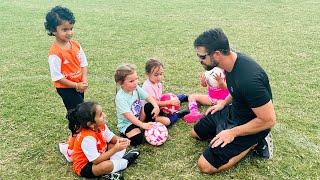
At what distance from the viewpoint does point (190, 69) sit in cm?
799

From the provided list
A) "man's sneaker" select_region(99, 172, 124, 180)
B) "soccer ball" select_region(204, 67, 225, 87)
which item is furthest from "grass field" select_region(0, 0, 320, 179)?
"soccer ball" select_region(204, 67, 225, 87)

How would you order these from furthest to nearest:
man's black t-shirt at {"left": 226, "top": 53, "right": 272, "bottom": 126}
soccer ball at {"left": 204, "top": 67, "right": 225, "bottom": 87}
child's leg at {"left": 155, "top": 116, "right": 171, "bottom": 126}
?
soccer ball at {"left": 204, "top": 67, "right": 225, "bottom": 87}
child's leg at {"left": 155, "top": 116, "right": 171, "bottom": 126}
man's black t-shirt at {"left": 226, "top": 53, "right": 272, "bottom": 126}

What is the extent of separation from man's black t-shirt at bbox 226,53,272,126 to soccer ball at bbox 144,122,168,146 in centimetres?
111

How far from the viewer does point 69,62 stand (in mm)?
5105

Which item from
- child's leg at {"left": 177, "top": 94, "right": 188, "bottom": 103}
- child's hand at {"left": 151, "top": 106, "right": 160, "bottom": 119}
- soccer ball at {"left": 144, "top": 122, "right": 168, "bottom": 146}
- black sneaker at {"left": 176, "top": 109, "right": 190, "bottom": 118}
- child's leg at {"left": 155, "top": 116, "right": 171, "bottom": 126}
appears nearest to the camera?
soccer ball at {"left": 144, "top": 122, "right": 168, "bottom": 146}

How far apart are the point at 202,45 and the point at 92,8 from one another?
11.4 meters

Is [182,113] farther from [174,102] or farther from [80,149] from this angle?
[80,149]

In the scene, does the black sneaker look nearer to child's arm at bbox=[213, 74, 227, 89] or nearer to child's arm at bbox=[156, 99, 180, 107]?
child's arm at bbox=[156, 99, 180, 107]

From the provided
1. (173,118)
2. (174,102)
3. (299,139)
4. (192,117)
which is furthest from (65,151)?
(299,139)


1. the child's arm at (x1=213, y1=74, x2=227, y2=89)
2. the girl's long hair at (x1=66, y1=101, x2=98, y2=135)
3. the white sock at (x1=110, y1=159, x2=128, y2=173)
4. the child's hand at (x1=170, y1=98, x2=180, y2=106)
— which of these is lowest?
the white sock at (x1=110, y1=159, x2=128, y2=173)

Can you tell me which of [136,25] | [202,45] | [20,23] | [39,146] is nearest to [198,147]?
[202,45]

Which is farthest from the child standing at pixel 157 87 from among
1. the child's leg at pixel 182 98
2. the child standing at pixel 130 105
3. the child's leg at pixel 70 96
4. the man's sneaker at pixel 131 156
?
the child's leg at pixel 70 96

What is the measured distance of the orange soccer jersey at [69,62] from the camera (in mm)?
5004

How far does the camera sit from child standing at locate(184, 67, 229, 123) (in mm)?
5883
